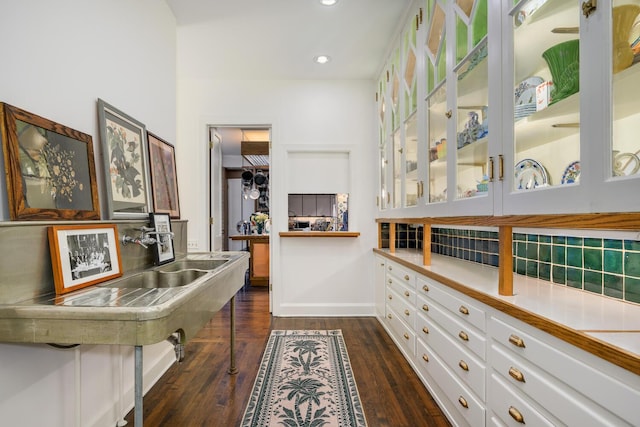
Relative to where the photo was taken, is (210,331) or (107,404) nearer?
(107,404)

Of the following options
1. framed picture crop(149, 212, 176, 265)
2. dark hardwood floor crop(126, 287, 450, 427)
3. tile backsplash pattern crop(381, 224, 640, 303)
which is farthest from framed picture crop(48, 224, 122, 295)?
tile backsplash pattern crop(381, 224, 640, 303)

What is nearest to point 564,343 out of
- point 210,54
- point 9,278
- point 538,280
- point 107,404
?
point 538,280

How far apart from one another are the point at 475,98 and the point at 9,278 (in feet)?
6.81

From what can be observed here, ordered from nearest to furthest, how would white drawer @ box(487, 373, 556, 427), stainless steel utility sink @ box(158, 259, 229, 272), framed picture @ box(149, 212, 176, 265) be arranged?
white drawer @ box(487, 373, 556, 427), framed picture @ box(149, 212, 176, 265), stainless steel utility sink @ box(158, 259, 229, 272)

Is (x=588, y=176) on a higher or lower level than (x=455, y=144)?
lower

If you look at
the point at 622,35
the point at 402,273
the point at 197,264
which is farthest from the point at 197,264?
the point at 622,35

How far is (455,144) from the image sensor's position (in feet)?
5.68

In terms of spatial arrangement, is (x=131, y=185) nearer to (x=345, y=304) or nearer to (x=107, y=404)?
(x=107, y=404)

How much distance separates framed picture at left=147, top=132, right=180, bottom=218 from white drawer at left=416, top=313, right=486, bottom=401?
2.04m

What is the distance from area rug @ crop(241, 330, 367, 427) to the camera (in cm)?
181

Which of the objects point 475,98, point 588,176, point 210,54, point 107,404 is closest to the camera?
point 588,176

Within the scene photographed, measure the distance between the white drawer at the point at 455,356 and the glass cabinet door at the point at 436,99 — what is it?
0.82 meters

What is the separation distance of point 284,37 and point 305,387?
292 cm

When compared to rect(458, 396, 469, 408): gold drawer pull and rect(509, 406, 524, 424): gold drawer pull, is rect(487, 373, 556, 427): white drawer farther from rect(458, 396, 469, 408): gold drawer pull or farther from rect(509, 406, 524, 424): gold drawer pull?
rect(458, 396, 469, 408): gold drawer pull
